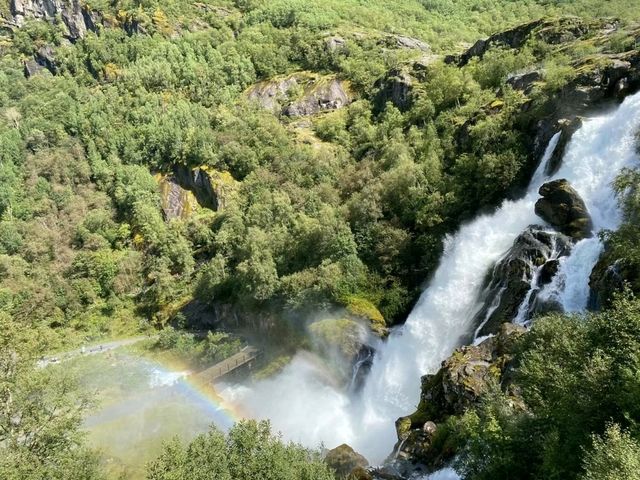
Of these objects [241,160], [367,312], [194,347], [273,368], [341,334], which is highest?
[241,160]

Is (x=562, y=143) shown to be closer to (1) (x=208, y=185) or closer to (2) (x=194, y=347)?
(2) (x=194, y=347)

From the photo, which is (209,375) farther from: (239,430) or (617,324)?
(617,324)

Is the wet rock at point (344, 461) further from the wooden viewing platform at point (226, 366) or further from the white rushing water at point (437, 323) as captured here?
the wooden viewing platform at point (226, 366)

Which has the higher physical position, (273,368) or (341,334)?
(341,334)

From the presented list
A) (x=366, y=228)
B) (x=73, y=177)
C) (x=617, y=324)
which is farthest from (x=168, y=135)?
(x=617, y=324)

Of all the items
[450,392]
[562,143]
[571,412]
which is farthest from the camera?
[562,143]

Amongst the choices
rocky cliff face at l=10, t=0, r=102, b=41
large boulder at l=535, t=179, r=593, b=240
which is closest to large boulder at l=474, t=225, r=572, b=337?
large boulder at l=535, t=179, r=593, b=240

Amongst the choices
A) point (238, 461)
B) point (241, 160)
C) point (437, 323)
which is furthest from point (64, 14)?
point (238, 461)

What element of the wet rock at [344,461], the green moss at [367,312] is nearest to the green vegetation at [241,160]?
the green moss at [367,312]
